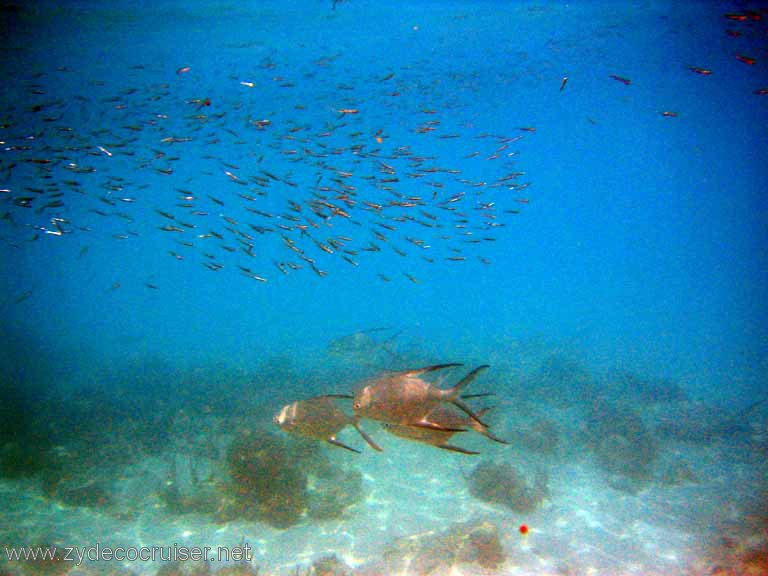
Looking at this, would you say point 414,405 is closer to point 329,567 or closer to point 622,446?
point 329,567

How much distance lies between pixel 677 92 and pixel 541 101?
9139 mm

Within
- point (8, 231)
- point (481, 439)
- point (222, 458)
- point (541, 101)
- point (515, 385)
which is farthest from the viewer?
point (8, 231)

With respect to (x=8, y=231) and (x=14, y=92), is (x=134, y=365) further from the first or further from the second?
(x=8, y=231)

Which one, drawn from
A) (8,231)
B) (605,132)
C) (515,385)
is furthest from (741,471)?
(8,231)

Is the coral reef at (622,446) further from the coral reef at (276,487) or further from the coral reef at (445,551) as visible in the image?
the coral reef at (276,487)

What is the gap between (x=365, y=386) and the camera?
3262 millimetres

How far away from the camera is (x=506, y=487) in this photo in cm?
927

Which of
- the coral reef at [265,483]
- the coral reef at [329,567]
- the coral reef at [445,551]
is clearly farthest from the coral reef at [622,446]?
the coral reef at [265,483]

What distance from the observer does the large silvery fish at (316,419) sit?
13.2ft

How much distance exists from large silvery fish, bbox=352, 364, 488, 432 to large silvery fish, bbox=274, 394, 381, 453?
896mm

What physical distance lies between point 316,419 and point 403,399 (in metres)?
1.44

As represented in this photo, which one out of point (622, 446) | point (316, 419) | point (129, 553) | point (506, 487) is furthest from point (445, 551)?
point (622, 446)

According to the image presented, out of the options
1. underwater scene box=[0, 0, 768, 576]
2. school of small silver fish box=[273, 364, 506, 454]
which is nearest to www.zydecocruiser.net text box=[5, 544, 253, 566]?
underwater scene box=[0, 0, 768, 576]

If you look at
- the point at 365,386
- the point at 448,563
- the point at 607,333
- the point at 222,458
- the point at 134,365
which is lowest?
Result: the point at 607,333
